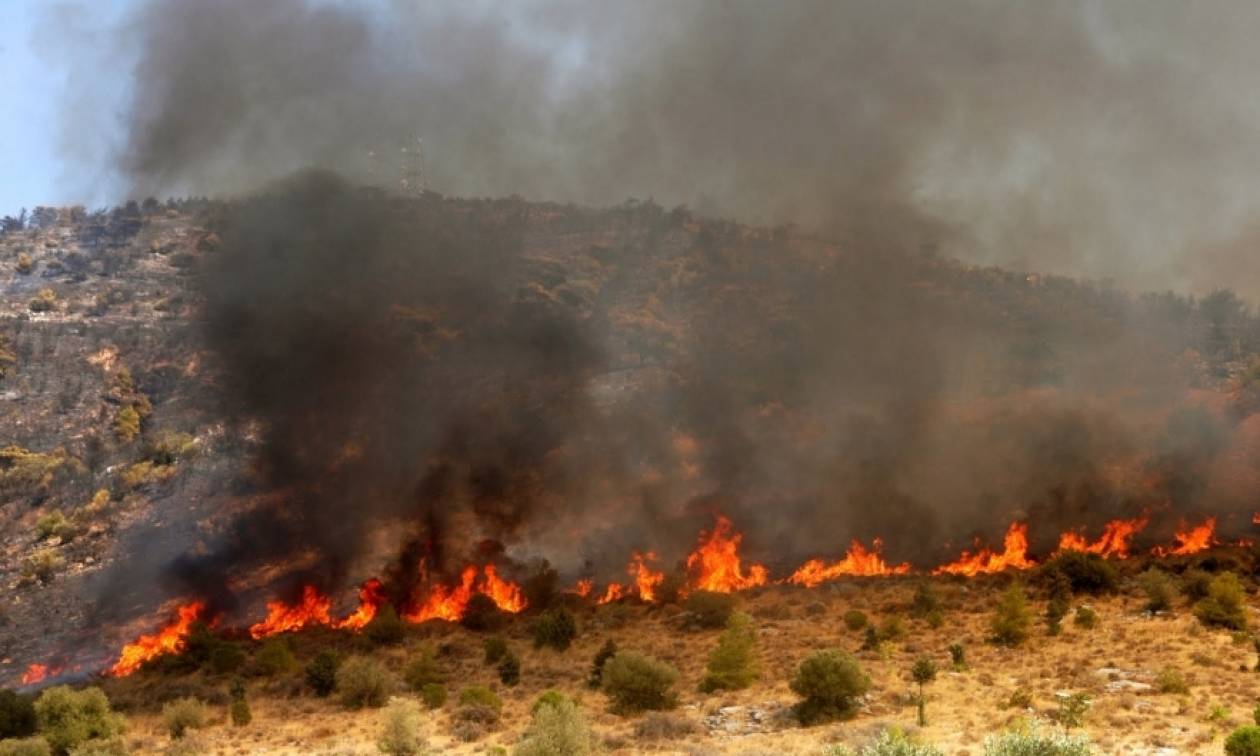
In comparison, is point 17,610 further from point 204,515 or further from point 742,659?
point 742,659

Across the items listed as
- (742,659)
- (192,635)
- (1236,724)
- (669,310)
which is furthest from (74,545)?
(1236,724)

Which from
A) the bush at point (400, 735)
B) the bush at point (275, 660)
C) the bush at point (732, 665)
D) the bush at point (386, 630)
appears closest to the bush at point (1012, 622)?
the bush at point (732, 665)

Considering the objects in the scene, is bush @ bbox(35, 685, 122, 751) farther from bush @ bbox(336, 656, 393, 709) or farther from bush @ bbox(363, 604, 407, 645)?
bush @ bbox(363, 604, 407, 645)

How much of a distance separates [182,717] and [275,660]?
22.7 ft

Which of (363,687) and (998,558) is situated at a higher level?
(998,558)

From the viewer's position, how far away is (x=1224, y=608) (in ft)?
120

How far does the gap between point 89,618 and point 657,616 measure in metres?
27.4

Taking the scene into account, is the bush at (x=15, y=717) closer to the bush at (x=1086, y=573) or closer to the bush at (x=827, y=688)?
the bush at (x=827, y=688)

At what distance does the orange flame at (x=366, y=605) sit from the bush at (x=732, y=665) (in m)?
19.8

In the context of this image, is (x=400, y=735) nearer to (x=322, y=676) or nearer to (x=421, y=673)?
(x=421, y=673)

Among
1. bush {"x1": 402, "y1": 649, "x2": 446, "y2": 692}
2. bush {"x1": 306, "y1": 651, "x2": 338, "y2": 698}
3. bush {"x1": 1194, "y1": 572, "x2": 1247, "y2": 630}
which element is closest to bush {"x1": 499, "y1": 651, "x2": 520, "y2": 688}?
bush {"x1": 402, "y1": 649, "x2": 446, "y2": 692}

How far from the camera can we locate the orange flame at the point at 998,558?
50.2m

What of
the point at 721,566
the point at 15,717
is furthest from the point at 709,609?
the point at 15,717

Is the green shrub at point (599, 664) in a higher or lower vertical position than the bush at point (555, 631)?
lower
